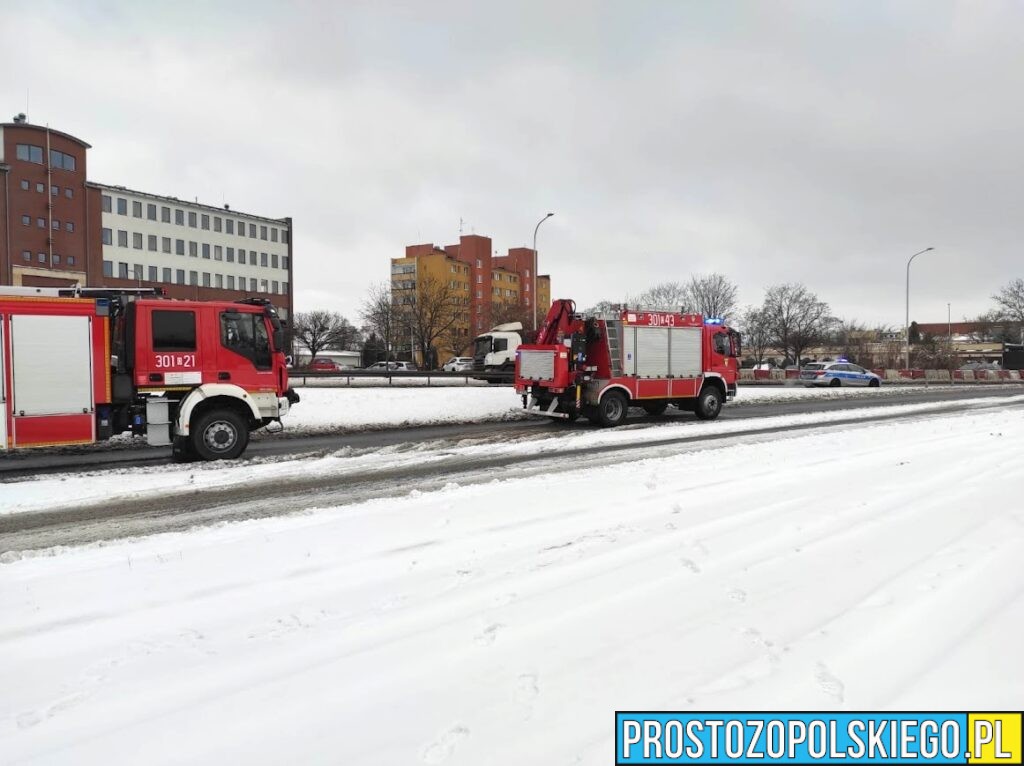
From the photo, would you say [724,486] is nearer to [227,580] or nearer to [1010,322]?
[227,580]

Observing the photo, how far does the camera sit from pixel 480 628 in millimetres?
3869

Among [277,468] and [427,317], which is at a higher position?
[427,317]

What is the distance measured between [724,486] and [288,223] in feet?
304

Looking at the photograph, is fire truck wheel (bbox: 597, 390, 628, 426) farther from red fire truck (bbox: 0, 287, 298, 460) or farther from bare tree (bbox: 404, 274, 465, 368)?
bare tree (bbox: 404, 274, 465, 368)

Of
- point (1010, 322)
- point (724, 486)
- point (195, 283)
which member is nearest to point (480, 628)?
point (724, 486)

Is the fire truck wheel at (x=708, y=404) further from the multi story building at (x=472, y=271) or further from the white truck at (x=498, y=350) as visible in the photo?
the multi story building at (x=472, y=271)

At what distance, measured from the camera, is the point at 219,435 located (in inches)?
446

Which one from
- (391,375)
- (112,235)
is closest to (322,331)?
(112,235)

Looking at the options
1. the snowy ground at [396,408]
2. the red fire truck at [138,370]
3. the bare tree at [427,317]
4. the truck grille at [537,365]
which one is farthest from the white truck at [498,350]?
the red fire truck at [138,370]

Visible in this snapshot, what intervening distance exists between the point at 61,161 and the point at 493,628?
72.9 metres

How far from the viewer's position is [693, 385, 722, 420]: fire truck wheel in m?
18.9

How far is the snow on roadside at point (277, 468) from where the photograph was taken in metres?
8.34

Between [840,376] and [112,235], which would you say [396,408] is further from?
[112,235]

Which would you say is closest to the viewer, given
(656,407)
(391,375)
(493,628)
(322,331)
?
(493,628)
